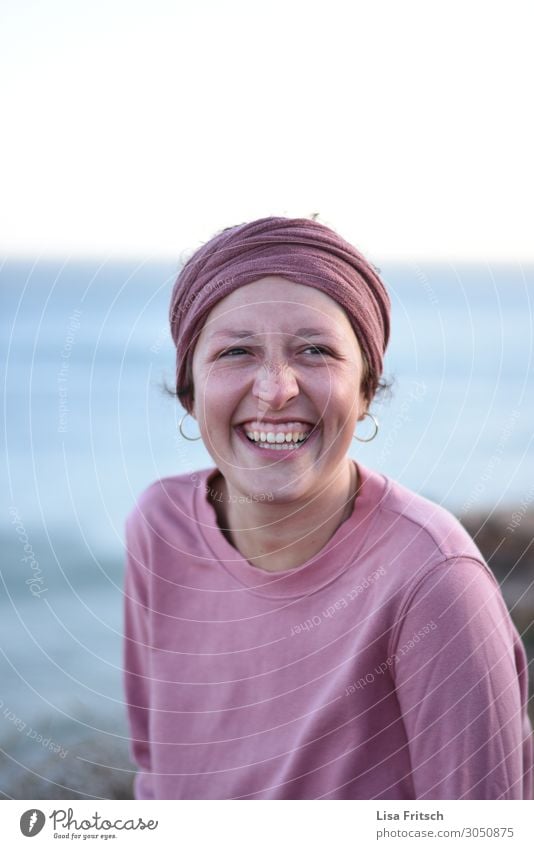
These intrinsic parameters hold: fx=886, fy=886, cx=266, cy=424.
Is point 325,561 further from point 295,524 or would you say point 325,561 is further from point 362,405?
point 362,405

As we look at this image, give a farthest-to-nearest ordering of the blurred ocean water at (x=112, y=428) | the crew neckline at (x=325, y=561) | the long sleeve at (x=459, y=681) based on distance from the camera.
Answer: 1. the blurred ocean water at (x=112, y=428)
2. the crew neckline at (x=325, y=561)
3. the long sleeve at (x=459, y=681)

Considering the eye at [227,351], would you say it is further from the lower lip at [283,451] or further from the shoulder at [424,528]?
the shoulder at [424,528]

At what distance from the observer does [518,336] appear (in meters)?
1.17

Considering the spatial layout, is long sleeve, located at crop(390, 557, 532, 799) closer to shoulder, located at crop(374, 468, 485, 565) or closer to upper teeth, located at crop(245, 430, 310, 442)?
shoulder, located at crop(374, 468, 485, 565)

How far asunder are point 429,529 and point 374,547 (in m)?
0.07

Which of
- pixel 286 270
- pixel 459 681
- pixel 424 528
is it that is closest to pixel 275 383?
pixel 286 270

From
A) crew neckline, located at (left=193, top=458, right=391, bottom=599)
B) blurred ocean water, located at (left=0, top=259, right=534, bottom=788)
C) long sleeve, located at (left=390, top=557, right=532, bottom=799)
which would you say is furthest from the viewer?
blurred ocean water, located at (left=0, top=259, right=534, bottom=788)

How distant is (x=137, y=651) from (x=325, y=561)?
377 millimetres

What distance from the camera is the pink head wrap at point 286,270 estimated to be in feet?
2.94

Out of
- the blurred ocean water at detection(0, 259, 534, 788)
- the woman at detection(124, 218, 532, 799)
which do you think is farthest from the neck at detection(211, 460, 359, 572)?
the blurred ocean water at detection(0, 259, 534, 788)

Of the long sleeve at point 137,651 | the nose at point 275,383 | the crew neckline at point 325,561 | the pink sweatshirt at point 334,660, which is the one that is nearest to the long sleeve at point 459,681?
the pink sweatshirt at point 334,660

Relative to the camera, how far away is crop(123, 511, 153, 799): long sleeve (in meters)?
1.19

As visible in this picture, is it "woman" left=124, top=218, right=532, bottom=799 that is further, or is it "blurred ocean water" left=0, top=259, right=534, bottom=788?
"blurred ocean water" left=0, top=259, right=534, bottom=788

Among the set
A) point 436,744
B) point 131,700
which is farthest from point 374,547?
point 131,700
